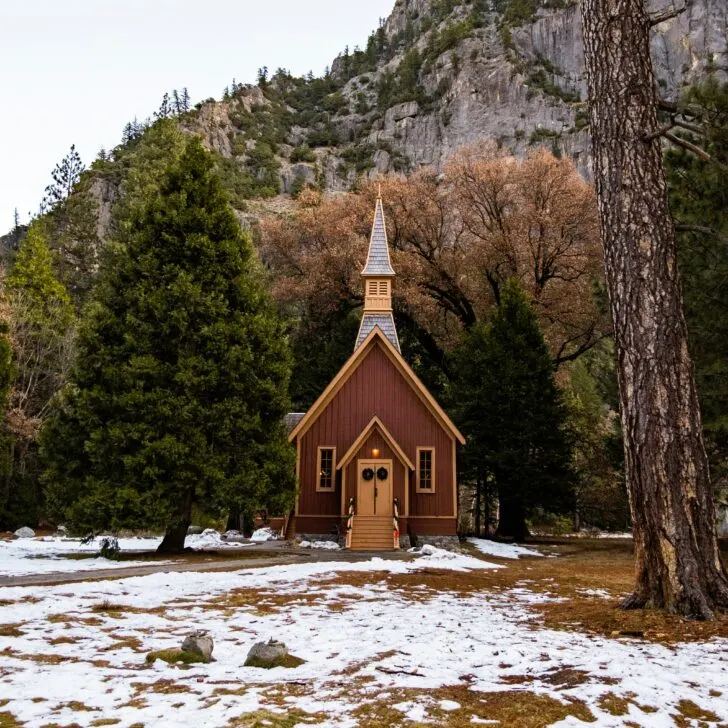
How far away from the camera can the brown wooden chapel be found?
65.1 ft

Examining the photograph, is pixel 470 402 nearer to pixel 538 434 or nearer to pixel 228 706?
pixel 538 434

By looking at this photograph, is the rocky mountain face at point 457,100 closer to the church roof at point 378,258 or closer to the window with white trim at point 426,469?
the church roof at point 378,258

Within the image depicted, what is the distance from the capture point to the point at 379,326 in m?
21.9

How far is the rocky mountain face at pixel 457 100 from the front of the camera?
112 metres

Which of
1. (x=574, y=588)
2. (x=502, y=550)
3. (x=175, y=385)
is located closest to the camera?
(x=574, y=588)

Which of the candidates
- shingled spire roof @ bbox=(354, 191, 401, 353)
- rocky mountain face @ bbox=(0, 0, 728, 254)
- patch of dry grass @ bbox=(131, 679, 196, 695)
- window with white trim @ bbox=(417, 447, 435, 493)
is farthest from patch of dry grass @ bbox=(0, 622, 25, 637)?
rocky mountain face @ bbox=(0, 0, 728, 254)

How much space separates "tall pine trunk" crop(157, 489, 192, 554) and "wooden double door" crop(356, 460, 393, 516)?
635 cm

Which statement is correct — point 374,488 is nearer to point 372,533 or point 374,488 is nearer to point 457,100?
point 372,533

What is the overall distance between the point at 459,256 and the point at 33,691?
A: 26.4 m

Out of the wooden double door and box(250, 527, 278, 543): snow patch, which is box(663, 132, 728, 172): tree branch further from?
box(250, 527, 278, 543): snow patch

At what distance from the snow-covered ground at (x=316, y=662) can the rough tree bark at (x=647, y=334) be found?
1227 millimetres

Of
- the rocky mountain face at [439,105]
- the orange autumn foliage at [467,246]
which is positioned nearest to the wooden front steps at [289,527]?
the orange autumn foliage at [467,246]

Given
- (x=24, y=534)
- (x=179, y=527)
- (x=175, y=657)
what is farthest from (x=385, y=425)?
(x=175, y=657)

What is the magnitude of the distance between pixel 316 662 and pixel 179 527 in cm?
1089
